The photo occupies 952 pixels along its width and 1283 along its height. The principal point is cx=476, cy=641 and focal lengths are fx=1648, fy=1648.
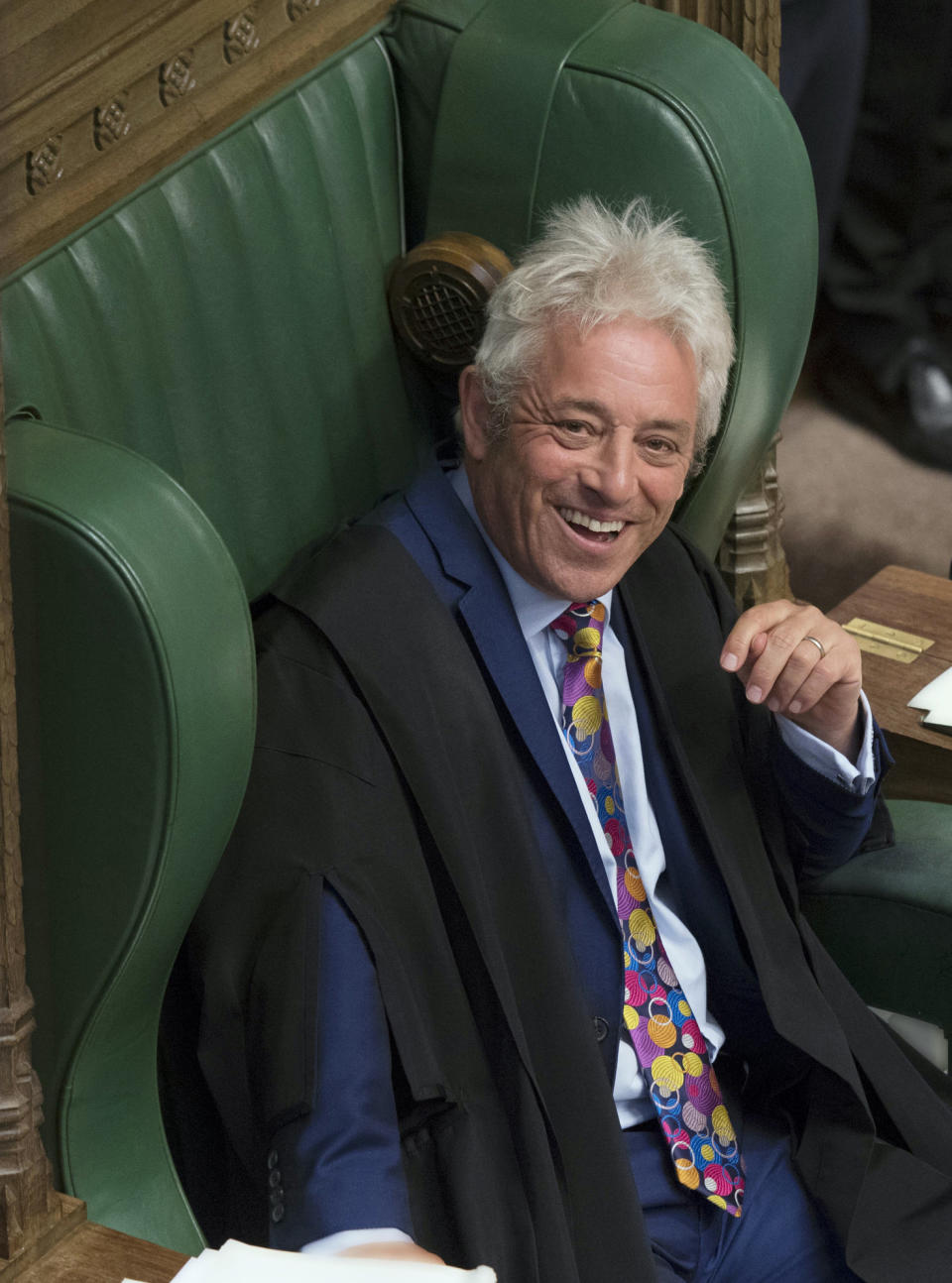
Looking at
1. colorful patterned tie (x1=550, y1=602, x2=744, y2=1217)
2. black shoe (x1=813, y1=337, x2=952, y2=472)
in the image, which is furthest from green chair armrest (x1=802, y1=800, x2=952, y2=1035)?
black shoe (x1=813, y1=337, x2=952, y2=472)

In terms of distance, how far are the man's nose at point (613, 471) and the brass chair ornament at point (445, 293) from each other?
0.74 ft

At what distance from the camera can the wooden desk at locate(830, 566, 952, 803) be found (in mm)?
2002

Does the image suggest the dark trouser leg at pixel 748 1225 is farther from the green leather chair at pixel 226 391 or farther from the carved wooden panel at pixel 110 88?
the carved wooden panel at pixel 110 88

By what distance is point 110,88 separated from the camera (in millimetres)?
1438

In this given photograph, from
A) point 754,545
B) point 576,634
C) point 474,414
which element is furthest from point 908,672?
point 474,414

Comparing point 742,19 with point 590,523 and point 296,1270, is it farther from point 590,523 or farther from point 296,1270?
point 296,1270

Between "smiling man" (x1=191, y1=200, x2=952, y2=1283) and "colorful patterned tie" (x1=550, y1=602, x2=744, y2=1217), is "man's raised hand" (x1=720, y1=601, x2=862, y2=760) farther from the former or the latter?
"colorful patterned tie" (x1=550, y1=602, x2=744, y2=1217)

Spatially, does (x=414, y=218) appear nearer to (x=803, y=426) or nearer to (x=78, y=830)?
(x=78, y=830)

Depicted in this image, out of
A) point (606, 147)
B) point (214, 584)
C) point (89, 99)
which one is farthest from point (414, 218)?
point (214, 584)

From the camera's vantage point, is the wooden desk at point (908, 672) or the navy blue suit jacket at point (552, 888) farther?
the wooden desk at point (908, 672)

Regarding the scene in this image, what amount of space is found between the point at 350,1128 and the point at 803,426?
313 cm

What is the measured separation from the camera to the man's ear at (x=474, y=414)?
1627mm

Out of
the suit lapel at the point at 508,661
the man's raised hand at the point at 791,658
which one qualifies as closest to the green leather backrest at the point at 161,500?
the suit lapel at the point at 508,661

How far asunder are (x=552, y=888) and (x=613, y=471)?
1.30 feet
